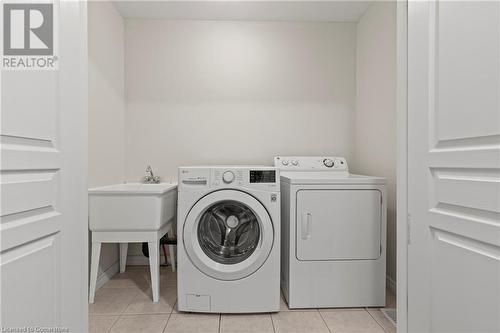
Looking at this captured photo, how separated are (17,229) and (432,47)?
4.76ft

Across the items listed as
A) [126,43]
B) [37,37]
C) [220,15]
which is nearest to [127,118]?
[126,43]

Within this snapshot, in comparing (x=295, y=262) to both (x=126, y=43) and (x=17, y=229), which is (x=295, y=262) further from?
(x=126, y=43)

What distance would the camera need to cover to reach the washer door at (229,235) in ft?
6.22

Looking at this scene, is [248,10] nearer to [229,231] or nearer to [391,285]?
[229,231]

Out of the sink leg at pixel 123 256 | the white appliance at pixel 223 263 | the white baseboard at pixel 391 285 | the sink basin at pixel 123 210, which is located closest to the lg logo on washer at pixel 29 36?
the white appliance at pixel 223 263

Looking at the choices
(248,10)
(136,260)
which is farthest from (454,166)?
(136,260)

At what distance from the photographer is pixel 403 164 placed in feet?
4.29

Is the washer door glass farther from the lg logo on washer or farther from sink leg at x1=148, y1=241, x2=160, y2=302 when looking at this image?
the lg logo on washer

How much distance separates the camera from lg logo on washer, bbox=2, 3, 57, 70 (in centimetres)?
85

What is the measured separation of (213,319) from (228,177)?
879mm

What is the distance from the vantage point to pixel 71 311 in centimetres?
111

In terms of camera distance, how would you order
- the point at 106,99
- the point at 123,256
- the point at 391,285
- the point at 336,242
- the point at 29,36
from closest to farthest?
the point at 29,36
the point at 336,242
the point at 391,285
the point at 106,99
the point at 123,256

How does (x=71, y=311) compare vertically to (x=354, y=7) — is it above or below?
below

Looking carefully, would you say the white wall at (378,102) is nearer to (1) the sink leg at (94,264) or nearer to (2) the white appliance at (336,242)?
(2) the white appliance at (336,242)
